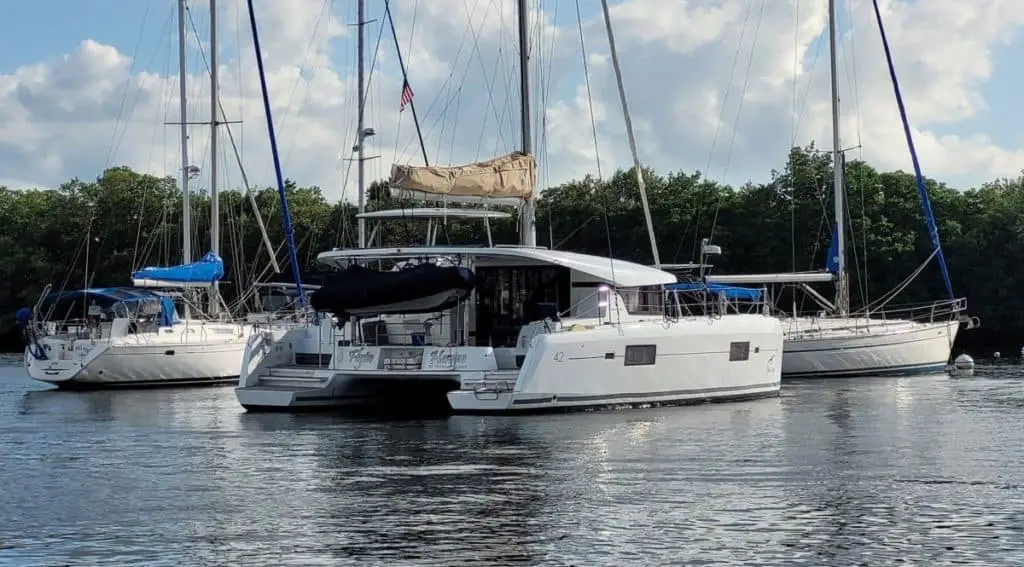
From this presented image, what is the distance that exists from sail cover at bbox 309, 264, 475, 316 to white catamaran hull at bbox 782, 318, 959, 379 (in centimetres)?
1740

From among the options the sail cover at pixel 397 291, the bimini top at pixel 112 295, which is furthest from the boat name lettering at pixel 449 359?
the bimini top at pixel 112 295

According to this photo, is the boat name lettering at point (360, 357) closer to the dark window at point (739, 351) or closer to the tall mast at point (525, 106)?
the tall mast at point (525, 106)

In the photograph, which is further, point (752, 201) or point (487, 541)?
point (752, 201)

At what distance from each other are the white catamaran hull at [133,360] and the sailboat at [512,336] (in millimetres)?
10869

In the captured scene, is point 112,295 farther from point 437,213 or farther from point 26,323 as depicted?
point 437,213

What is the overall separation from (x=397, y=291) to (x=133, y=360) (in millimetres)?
14867

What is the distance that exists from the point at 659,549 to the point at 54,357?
92.1ft

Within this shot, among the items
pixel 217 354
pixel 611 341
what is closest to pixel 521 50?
pixel 611 341

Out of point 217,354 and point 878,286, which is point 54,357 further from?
point 878,286

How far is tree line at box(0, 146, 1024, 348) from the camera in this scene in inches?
2498

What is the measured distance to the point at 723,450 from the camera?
22344 millimetres

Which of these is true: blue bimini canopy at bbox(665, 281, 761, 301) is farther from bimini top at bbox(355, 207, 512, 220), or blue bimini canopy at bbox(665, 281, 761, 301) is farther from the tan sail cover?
bimini top at bbox(355, 207, 512, 220)

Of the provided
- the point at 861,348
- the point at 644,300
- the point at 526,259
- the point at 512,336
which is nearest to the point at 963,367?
the point at 861,348

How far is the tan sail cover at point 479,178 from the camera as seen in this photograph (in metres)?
29.6
